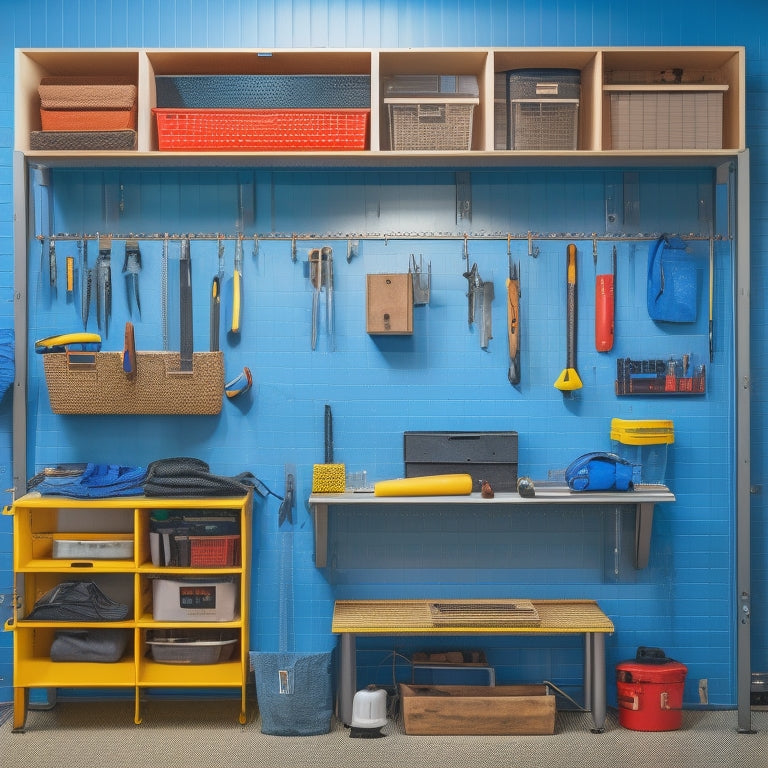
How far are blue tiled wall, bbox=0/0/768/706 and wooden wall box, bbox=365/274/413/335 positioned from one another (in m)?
0.14

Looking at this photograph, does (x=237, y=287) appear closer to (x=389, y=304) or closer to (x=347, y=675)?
(x=389, y=304)

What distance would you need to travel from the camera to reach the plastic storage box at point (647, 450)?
14.0 feet

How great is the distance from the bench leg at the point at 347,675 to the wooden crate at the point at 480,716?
0.82 feet

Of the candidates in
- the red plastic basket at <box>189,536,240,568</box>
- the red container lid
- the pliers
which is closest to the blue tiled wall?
the pliers

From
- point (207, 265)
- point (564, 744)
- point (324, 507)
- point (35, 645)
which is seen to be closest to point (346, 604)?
point (324, 507)

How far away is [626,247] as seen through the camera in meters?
4.37

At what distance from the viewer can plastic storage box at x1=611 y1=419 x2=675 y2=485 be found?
425cm

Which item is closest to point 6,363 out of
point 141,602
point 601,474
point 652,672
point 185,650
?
point 141,602

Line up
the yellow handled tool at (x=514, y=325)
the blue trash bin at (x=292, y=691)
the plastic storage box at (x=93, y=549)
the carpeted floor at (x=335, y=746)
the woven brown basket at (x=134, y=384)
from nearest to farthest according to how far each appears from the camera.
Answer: the carpeted floor at (x=335, y=746)
the blue trash bin at (x=292, y=691)
the plastic storage box at (x=93, y=549)
the woven brown basket at (x=134, y=384)
the yellow handled tool at (x=514, y=325)

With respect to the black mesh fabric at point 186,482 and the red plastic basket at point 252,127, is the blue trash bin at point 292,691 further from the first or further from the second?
the red plastic basket at point 252,127

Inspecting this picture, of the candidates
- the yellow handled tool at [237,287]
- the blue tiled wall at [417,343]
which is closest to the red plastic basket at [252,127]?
the blue tiled wall at [417,343]

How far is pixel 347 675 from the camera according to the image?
4082 mm

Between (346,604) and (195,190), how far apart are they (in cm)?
203

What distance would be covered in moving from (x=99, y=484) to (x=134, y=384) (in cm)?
47
